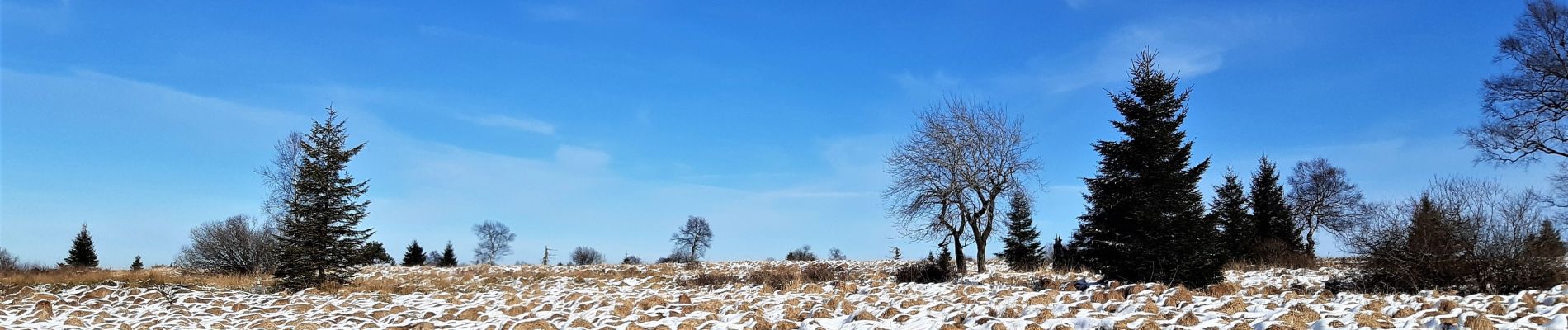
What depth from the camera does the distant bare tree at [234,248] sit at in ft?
75.8

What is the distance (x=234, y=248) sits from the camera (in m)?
23.5

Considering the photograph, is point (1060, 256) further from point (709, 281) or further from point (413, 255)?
point (413, 255)

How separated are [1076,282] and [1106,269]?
2.72 feet

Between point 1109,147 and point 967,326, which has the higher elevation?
point 1109,147

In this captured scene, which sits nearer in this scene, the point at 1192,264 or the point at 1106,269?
the point at 1192,264

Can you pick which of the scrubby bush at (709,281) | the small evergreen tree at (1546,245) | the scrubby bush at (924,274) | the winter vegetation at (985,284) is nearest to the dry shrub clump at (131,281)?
the winter vegetation at (985,284)

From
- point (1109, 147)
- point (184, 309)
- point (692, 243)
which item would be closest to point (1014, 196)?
point (1109, 147)

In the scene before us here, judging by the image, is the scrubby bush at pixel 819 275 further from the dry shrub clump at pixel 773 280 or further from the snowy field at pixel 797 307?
the snowy field at pixel 797 307

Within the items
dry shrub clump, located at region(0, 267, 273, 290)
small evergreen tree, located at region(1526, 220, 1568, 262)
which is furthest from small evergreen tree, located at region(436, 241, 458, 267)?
small evergreen tree, located at region(1526, 220, 1568, 262)

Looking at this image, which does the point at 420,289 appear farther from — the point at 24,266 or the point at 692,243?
the point at 692,243

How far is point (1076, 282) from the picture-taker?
12945mm

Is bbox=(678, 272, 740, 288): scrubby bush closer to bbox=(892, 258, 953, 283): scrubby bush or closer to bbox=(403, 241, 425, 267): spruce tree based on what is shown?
bbox=(892, 258, 953, 283): scrubby bush

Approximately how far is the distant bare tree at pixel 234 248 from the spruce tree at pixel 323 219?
8.41m

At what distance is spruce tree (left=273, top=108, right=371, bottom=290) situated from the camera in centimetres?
1535
